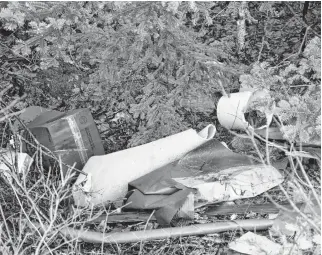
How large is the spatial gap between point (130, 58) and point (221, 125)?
3.56 ft

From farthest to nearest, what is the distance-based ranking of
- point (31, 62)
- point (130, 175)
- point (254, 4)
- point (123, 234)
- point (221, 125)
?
point (254, 4), point (31, 62), point (221, 125), point (130, 175), point (123, 234)

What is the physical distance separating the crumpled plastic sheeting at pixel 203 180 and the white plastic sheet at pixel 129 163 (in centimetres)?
10

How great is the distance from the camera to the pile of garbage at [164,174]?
3076 mm

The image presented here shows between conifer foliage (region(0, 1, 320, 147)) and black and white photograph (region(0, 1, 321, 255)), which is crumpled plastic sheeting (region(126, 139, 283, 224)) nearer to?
black and white photograph (region(0, 1, 321, 255))

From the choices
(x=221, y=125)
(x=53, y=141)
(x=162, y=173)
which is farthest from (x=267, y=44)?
(x=53, y=141)

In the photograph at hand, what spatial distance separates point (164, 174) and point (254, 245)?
0.92 metres

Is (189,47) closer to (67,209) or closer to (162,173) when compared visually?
(162,173)

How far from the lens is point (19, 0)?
3.34 metres

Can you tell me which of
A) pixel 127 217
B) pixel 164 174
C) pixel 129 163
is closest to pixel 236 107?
pixel 164 174

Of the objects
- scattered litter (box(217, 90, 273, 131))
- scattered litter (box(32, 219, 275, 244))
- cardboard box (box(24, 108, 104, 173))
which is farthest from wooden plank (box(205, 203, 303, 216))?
cardboard box (box(24, 108, 104, 173))

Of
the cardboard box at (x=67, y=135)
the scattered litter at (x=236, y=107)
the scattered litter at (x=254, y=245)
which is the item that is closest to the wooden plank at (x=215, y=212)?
the scattered litter at (x=254, y=245)

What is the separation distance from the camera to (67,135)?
3.75 m

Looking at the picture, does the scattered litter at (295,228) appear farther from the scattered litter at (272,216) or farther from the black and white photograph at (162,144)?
the scattered litter at (272,216)

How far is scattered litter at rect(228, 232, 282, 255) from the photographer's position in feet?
9.04
